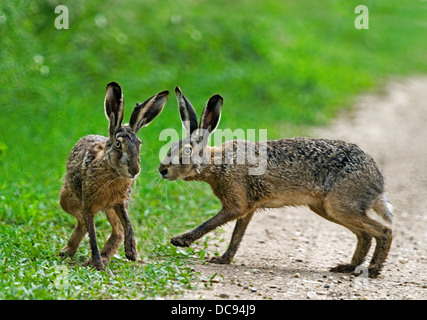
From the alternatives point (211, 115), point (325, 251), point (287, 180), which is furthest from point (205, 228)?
point (325, 251)

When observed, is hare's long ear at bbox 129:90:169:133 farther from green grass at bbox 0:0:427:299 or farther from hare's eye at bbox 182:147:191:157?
green grass at bbox 0:0:427:299

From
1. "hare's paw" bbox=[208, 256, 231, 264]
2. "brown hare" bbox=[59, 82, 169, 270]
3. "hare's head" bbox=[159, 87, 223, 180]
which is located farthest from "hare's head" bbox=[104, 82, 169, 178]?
"hare's paw" bbox=[208, 256, 231, 264]

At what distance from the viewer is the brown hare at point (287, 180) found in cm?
641

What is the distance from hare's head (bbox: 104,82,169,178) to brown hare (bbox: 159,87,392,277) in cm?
36

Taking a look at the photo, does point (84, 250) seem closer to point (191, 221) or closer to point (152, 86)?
point (191, 221)

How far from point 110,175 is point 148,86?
7.00 metres

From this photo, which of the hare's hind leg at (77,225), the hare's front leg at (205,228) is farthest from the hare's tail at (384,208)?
the hare's hind leg at (77,225)

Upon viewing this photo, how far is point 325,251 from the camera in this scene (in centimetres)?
746

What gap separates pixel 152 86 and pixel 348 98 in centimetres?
447

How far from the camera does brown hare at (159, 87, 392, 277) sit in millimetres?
6414

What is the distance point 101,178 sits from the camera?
602cm

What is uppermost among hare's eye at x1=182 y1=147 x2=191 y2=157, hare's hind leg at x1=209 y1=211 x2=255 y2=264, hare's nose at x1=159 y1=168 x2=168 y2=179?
hare's eye at x1=182 y1=147 x2=191 y2=157

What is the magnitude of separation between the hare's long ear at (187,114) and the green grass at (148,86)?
3.65 ft

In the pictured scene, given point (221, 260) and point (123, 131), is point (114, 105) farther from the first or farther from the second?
point (221, 260)
